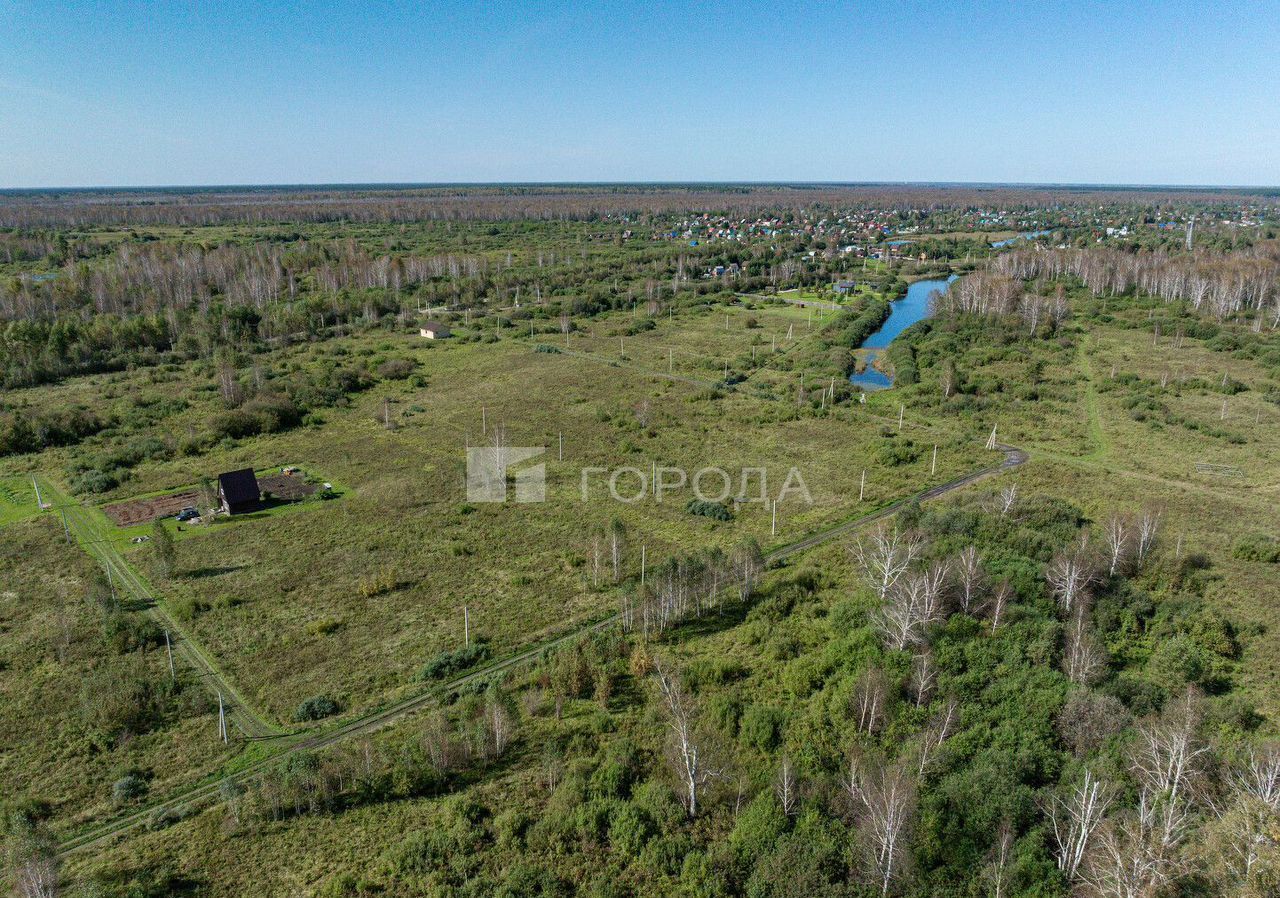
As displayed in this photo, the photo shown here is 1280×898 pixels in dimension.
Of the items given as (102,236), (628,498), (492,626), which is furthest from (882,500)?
(102,236)

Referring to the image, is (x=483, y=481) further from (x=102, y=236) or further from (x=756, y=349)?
(x=102, y=236)

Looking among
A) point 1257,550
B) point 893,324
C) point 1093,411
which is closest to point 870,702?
point 1257,550

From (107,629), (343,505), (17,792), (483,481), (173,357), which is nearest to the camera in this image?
(17,792)

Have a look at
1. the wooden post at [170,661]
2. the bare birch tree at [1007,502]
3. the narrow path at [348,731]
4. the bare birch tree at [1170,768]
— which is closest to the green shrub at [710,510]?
the narrow path at [348,731]

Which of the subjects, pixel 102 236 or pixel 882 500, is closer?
pixel 882 500

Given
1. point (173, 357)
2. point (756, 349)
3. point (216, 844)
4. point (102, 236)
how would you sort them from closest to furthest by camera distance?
point (216, 844) < point (173, 357) < point (756, 349) < point (102, 236)

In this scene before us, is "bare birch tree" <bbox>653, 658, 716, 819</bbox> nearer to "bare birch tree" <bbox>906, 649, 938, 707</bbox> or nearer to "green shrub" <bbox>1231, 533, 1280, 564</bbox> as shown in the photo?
"bare birch tree" <bbox>906, 649, 938, 707</bbox>

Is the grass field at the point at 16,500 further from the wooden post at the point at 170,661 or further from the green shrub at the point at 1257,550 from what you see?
the green shrub at the point at 1257,550

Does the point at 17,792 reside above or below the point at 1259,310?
below
